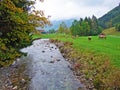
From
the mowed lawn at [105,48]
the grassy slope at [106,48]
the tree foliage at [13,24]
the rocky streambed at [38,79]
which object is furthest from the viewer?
the mowed lawn at [105,48]

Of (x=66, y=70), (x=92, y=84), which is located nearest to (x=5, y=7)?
(x=92, y=84)

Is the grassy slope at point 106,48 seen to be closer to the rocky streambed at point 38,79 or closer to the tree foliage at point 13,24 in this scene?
the rocky streambed at point 38,79

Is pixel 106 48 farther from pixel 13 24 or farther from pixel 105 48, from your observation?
pixel 13 24

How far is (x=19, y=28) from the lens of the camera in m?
26.3

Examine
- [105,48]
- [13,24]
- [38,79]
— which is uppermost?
[13,24]

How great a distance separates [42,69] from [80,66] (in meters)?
5.64

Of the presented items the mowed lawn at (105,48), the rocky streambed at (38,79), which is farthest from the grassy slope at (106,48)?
the rocky streambed at (38,79)

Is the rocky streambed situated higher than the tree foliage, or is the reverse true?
the tree foliage

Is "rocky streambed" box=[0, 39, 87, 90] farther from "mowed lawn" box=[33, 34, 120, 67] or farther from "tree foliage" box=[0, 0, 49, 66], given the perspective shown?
"mowed lawn" box=[33, 34, 120, 67]

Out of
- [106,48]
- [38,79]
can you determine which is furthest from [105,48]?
[38,79]

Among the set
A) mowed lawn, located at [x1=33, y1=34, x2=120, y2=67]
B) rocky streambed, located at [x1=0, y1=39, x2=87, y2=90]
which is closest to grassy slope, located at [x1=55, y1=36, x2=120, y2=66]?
mowed lawn, located at [x1=33, y1=34, x2=120, y2=67]

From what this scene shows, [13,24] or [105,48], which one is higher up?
[13,24]

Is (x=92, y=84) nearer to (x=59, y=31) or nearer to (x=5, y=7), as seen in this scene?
(x=5, y=7)

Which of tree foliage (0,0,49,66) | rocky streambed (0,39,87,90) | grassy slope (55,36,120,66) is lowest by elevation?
rocky streambed (0,39,87,90)
